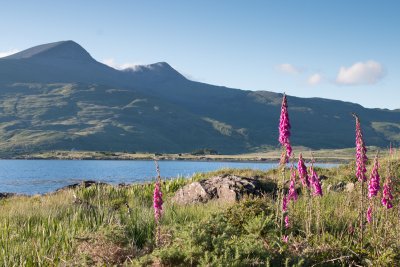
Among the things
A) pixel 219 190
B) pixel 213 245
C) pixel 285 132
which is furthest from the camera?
pixel 219 190

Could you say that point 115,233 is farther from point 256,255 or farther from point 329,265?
point 329,265

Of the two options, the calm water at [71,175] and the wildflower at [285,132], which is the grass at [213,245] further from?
the calm water at [71,175]

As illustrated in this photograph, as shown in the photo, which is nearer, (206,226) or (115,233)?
(206,226)

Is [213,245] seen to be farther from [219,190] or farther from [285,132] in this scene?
[219,190]

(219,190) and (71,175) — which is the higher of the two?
(219,190)

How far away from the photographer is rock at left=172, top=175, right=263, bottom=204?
15.6 m

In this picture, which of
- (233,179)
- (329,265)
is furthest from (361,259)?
(233,179)

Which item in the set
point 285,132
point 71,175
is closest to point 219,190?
point 285,132

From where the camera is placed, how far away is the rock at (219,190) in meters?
15.6

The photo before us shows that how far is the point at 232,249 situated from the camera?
20.2 ft

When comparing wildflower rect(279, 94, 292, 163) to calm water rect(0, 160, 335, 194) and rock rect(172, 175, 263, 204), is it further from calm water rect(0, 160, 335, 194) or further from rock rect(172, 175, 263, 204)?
calm water rect(0, 160, 335, 194)

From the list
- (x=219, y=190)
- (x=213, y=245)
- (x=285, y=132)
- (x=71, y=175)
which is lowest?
(x=71, y=175)

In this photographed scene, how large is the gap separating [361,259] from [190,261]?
9.10ft

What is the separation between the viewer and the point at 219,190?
15.9 m
